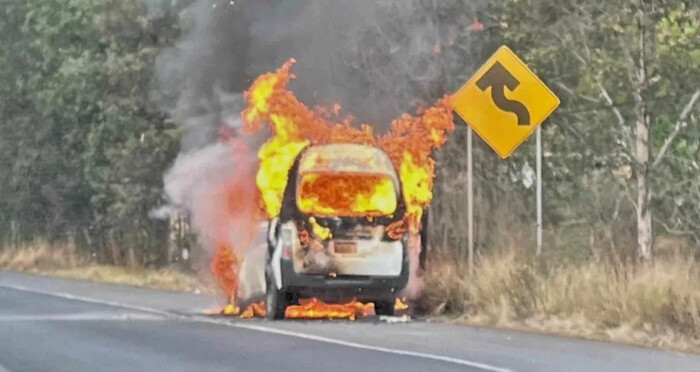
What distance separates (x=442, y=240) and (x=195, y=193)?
17.2ft

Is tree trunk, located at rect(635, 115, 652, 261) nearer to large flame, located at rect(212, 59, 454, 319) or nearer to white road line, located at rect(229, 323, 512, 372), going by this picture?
large flame, located at rect(212, 59, 454, 319)

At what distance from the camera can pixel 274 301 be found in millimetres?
19672

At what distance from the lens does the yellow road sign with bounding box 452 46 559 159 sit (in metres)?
20.3

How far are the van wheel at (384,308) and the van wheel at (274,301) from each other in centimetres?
127

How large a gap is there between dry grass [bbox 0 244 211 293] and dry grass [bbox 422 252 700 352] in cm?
950

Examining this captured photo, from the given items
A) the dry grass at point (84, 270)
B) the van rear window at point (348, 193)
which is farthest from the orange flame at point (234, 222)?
the dry grass at point (84, 270)

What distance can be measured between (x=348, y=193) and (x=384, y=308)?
1748 millimetres

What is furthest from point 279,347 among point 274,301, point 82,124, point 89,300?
point 82,124

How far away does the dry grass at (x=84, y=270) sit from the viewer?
1292 inches

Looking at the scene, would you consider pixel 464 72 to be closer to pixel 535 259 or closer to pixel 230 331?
pixel 535 259

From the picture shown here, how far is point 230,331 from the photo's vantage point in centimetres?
1867

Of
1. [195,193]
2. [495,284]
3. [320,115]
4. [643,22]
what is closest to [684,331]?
[495,284]

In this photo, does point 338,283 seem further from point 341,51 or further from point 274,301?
point 341,51

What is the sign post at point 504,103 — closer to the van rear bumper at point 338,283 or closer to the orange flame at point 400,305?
the orange flame at point 400,305
